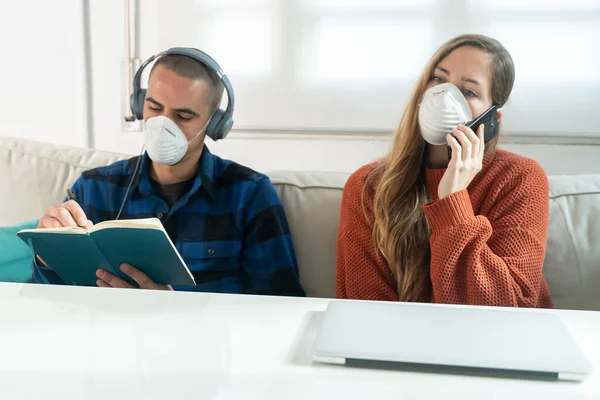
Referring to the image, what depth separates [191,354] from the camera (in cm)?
62

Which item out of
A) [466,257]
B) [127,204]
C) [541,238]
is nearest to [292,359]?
[466,257]

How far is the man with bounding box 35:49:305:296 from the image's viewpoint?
141cm

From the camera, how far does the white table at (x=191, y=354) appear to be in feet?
1.77

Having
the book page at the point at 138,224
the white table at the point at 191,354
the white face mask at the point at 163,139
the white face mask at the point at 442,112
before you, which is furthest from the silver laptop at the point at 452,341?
the white face mask at the point at 163,139

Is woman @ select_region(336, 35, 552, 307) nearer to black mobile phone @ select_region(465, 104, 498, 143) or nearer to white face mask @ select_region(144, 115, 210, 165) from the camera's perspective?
black mobile phone @ select_region(465, 104, 498, 143)

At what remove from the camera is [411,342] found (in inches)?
24.8

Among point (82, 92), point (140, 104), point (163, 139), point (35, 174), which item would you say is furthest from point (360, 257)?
point (82, 92)

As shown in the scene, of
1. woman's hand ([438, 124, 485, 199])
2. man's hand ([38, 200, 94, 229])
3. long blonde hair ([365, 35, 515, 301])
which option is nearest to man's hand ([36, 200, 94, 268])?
man's hand ([38, 200, 94, 229])

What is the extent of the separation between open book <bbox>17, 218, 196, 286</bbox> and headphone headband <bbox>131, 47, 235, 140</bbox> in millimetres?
462

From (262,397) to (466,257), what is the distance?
0.77m

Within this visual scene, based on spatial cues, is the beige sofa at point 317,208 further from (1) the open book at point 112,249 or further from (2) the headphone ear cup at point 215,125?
(1) the open book at point 112,249

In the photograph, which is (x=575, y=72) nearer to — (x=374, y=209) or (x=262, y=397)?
(x=374, y=209)

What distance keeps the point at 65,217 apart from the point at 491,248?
85 centimetres

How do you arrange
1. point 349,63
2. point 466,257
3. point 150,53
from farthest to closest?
point 150,53
point 349,63
point 466,257
